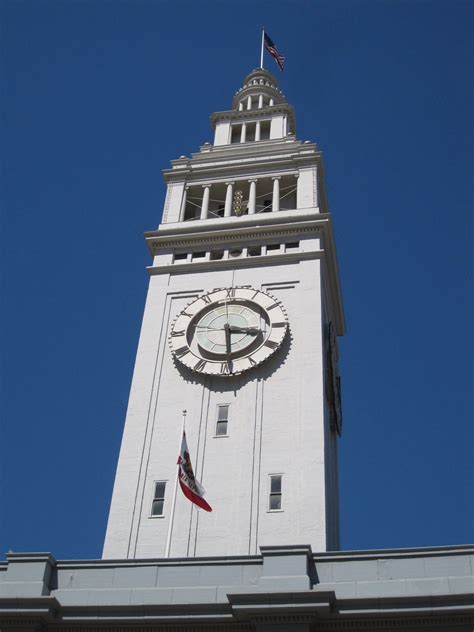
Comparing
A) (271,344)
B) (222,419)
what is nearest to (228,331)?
Result: (271,344)

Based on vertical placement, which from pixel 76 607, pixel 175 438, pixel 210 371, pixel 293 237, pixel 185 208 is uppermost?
pixel 185 208

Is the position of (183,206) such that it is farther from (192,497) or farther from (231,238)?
(192,497)

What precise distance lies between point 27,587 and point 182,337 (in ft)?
→ 54.3

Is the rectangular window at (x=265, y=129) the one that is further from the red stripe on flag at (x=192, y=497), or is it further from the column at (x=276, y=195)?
the red stripe on flag at (x=192, y=497)

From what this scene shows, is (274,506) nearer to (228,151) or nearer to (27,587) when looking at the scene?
(27,587)

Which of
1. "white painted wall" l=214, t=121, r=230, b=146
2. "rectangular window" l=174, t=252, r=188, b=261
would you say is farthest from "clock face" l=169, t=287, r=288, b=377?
"white painted wall" l=214, t=121, r=230, b=146

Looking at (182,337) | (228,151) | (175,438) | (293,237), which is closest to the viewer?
(175,438)

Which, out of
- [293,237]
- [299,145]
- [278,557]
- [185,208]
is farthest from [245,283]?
[278,557]

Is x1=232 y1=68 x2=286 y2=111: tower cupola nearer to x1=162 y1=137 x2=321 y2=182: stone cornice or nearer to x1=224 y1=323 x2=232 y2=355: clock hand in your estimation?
x1=162 y1=137 x2=321 y2=182: stone cornice

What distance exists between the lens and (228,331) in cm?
3825

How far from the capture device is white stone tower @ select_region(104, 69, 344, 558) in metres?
33.3

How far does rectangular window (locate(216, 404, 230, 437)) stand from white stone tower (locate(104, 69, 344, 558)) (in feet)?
0.19

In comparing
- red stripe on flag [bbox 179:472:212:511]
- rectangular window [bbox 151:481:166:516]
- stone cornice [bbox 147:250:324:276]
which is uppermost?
stone cornice [bbox 147:250:324:276]

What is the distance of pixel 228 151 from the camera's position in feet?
167
